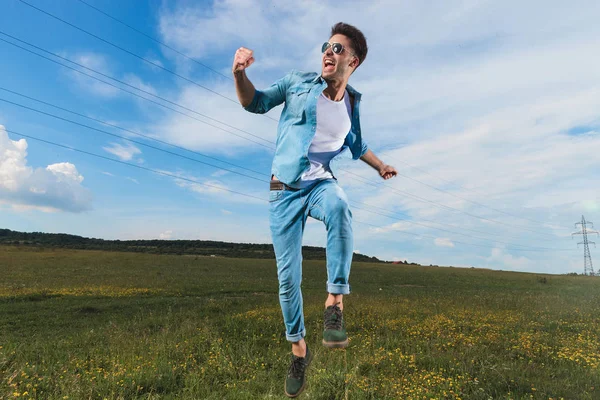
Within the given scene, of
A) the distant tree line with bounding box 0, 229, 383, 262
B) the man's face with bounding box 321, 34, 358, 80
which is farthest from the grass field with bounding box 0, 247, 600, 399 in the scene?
the distant tree line with bounding box 0, 229, 383, 262

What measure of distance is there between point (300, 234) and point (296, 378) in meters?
1.15

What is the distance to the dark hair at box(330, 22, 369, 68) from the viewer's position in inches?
115

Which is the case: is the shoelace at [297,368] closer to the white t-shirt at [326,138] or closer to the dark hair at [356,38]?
the white t-shirt at [326,138]

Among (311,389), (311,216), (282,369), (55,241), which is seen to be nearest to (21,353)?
(282,369)

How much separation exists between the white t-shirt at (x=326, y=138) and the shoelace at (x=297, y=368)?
141 centimetres

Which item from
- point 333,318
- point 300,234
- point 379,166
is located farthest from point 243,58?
point 333,318

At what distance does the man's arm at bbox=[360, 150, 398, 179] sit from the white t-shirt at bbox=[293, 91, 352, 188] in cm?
53

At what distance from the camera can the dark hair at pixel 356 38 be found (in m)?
2.91

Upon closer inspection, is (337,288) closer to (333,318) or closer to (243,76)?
(333,318)

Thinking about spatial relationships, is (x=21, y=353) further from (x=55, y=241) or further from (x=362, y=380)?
(x=55, y=241)

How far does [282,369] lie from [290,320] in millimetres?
7024

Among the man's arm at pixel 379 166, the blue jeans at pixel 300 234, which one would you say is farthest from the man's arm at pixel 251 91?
the man's arm at pixel 379 166

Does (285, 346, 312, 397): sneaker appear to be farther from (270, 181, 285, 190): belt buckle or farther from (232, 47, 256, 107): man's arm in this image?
(232, 47, 256, 107): man's arm

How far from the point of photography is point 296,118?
3111 millimetres
